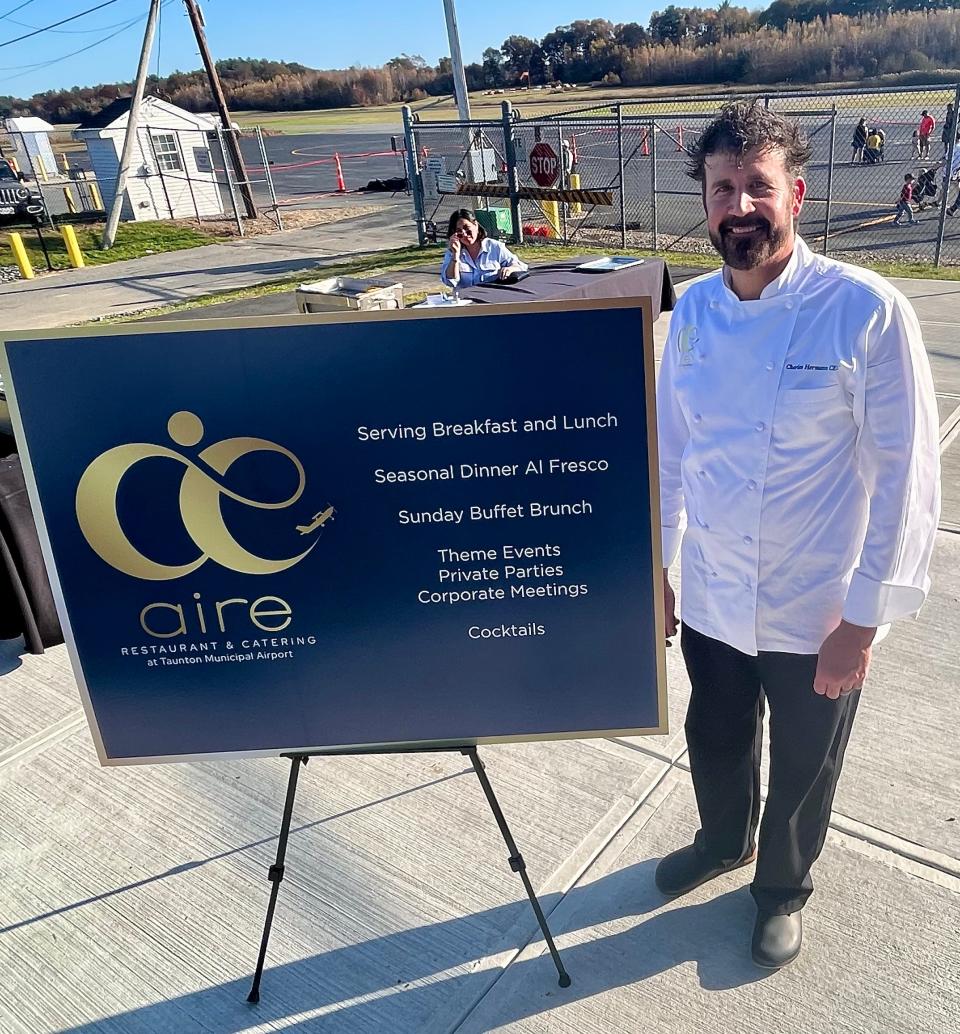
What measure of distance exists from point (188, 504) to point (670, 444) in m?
1.21

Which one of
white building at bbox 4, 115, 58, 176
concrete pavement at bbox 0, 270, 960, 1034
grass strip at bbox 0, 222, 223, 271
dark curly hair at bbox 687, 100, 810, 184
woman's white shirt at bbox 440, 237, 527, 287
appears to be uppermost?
white building at bbox 4, 115, 58, 176

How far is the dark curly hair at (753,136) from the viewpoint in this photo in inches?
66.9

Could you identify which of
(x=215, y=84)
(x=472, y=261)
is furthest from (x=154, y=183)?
(x=472, y=261)

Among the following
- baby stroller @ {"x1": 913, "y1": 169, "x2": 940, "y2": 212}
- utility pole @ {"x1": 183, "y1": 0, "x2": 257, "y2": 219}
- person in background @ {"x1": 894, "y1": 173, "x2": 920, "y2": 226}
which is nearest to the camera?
person in background @ {"x1": 894, "y1": 173, "x2": 920, "y2": 226}

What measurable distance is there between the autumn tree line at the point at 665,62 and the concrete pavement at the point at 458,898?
4244 cm

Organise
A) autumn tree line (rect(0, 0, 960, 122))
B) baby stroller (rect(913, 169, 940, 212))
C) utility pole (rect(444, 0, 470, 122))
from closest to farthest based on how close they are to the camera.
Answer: utility pole (rect(444, 0, 470, 122)) → baby stroller (rect(913, 169, 940, 212)) → autumn tree line (rect(0, 0, 960, 122))

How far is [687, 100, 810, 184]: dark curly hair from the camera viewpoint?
1.70 metres

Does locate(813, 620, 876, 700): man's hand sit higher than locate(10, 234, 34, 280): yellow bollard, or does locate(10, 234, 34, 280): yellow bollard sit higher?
locate(813, 620, 876, 700): man's hand

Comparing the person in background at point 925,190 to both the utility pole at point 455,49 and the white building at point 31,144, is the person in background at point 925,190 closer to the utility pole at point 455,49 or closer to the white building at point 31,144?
the utility pole at point 455,49

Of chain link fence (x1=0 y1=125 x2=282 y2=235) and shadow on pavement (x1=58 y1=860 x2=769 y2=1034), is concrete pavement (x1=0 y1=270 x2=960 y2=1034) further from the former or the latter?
chain link fence (x1=0 y1=125 x2=282 y2=235)

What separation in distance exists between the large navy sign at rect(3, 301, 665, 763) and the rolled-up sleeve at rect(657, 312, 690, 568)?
42cm

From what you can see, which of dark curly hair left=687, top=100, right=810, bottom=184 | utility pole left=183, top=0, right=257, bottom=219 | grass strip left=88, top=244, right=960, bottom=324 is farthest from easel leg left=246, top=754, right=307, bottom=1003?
utility pole left=183, top=0, right=257, bottom=219

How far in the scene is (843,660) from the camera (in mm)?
1777

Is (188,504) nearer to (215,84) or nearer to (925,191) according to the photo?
(925,191)
